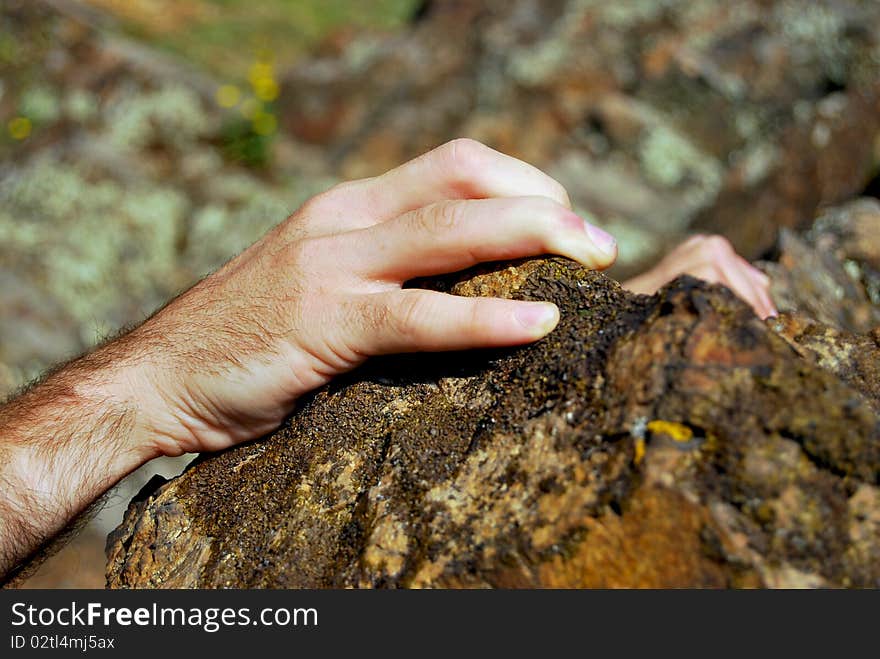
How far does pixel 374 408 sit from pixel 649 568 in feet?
2.46

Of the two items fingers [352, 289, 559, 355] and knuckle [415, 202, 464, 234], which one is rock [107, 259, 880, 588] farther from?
knuckle [415, 202, 464, 234]

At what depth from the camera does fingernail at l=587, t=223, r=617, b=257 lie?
6.09 feet

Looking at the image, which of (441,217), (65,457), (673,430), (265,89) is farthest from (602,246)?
(265,89)

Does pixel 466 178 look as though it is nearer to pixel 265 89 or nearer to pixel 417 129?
pixel 417 129

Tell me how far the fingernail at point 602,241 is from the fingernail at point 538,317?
0.24 m

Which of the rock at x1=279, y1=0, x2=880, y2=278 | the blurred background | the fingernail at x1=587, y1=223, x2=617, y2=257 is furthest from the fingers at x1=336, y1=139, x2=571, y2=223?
the rock at x1=279, y1=0, x2=880, y2=278

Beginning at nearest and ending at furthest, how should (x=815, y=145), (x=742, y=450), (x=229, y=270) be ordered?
→ (x=742, y=450), (x=229, y=270), (x=815, y=145)

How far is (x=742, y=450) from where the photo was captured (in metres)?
1.37

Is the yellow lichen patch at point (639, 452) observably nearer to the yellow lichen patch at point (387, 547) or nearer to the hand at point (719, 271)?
the yellow lichen patch at point (387, 547)

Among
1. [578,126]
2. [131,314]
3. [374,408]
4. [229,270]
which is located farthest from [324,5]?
[374,408]

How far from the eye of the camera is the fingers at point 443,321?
171 centimetres

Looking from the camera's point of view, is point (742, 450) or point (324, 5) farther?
point (324, 5)

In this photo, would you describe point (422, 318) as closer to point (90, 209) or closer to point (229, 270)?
point (229, 270)

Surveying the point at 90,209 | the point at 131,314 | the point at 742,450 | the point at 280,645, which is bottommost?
the point at 131,314
